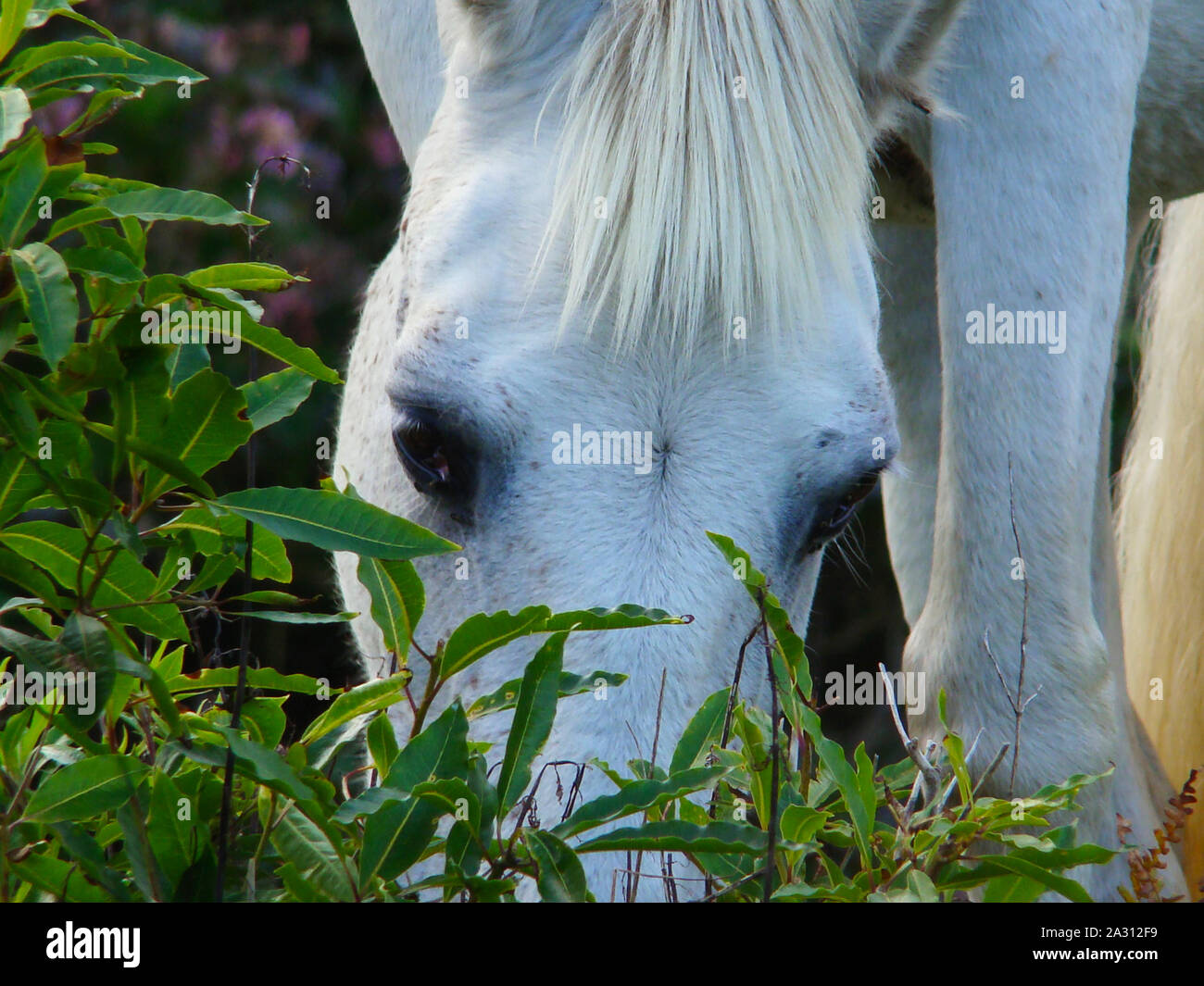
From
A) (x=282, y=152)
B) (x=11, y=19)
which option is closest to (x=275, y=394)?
(x=11, y=19)

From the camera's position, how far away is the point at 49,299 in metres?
0.75

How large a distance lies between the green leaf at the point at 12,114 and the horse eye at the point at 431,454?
56cm

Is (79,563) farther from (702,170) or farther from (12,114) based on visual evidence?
(702,170)

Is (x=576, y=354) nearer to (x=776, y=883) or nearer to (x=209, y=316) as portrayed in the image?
(x=209, y=316)

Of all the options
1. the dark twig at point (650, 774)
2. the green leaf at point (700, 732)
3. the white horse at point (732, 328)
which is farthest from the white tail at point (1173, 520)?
the green leaf at point (700, 732)

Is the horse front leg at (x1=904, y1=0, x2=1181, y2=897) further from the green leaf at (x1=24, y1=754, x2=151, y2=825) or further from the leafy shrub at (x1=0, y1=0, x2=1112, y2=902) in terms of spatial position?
the green leaf at (x1=24, y1=754, x2=151, y2=825)

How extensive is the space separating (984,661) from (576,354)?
2.23 ft

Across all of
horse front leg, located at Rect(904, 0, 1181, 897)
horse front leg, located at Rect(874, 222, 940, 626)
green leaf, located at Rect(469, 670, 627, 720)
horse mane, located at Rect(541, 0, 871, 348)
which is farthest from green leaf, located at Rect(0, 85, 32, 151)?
horse front leg, located at Rect(874, 222, 940, 626)

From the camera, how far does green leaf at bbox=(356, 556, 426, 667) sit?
3.14ft

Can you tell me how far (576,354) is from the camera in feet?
4.14

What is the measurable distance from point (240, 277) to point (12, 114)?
0.19m

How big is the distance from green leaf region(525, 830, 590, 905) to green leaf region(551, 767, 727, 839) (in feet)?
0.07
